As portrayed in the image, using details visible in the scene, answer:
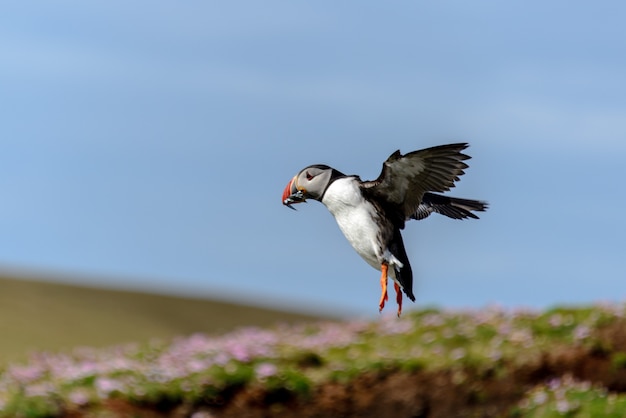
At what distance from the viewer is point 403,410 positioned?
26.8ft

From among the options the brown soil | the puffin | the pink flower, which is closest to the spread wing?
the puffin

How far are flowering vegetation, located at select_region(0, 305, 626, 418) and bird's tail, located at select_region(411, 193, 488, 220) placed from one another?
649cm

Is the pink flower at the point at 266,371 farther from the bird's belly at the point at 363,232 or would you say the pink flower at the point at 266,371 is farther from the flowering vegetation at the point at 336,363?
the bird's belly at the point at 363,232

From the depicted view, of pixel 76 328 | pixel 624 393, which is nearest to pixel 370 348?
pixel 624 393

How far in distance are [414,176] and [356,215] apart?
7 cm

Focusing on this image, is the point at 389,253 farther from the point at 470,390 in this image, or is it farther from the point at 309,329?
the point at 309,329

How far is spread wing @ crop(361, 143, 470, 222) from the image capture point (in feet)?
2.66

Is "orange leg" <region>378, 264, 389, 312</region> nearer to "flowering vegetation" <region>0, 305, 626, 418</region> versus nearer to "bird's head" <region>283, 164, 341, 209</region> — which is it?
"bird's head" <region>283, 164, 341, 209</region>

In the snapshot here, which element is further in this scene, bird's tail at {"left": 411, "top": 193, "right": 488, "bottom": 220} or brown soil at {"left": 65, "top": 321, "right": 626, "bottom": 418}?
brown soil at {"left": 65, "top": 321, "right": 626, "bottom": 418}

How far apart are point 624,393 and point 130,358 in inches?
228

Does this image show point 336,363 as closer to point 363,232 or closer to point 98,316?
point 363,232

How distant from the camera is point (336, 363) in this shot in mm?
8992

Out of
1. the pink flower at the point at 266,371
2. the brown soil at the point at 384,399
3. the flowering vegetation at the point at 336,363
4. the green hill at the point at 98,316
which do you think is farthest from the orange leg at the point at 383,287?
the green hill at the point at 98,316

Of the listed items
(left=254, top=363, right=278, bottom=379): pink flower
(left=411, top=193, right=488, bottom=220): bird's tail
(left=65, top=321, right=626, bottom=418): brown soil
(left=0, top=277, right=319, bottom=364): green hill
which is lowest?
(left=411, top=193, right=488, bottom=220): bird's tail
